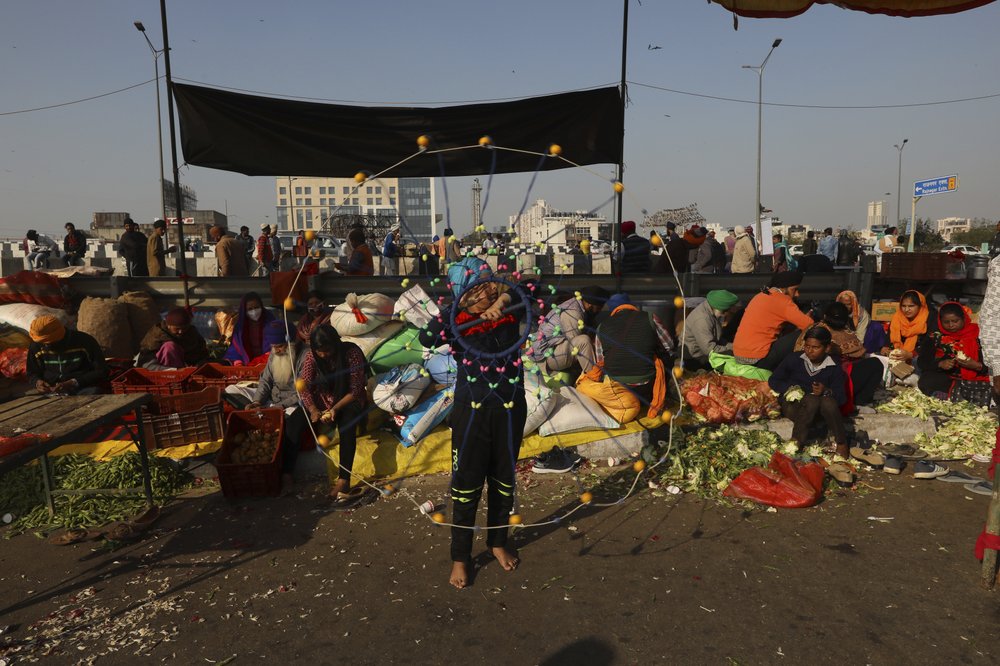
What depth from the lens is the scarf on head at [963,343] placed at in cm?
675

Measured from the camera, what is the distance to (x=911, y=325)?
7.45 meters

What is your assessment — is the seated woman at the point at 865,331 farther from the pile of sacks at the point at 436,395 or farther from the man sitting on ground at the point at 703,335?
the pile of sacks at the point at 436,395

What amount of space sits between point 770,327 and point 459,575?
4.69 m

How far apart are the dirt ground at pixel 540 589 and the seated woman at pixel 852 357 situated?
4.48ft

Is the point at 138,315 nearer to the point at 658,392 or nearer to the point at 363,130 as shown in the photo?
the point at 363,130

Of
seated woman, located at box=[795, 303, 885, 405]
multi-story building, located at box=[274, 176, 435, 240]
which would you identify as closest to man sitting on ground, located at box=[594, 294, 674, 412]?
seated woman, located at box=[795, 303, 885, 405]

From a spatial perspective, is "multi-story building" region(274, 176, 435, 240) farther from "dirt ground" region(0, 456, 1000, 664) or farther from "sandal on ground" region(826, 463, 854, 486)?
"sandal on ground" region(826, 463, 854, 486)

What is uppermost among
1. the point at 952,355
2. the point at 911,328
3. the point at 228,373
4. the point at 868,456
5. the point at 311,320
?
the point at 311,320

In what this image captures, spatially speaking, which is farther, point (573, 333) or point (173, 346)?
point (173, 346)

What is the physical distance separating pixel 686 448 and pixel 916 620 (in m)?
2.51

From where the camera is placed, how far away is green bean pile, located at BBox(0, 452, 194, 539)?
4.94 metres

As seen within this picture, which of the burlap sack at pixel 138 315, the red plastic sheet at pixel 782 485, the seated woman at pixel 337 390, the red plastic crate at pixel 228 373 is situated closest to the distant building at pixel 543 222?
the seated woman at pixel 337 390

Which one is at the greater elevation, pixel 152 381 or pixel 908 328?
pixel 908 328

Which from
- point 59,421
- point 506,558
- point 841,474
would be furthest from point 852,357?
point 59,421
